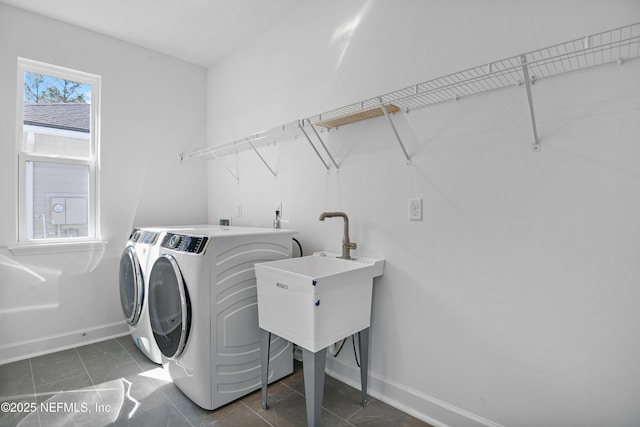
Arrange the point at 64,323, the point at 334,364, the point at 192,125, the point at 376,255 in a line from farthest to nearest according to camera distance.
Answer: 1. the point at 192,125
2. the point at 64,323
3. the point at 334,364
4. the point at 376,255

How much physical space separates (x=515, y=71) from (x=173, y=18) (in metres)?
2.45

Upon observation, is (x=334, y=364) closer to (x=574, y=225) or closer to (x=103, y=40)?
(x=574, y=225)

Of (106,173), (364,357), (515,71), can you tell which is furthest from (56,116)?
(515,71)

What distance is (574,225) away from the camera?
47.8 inches

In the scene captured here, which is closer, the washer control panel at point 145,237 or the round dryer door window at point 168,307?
the round dryer door window at point 168,307

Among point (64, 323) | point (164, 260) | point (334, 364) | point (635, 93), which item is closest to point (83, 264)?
point (64, 323)

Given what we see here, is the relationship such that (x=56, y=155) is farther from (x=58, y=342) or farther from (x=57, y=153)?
(x=58, y=342)

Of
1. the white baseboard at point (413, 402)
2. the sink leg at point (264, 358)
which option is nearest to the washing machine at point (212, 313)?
the sink leg at point (264, 358)

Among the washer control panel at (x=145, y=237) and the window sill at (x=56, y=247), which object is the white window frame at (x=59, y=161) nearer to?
the window sill at (x=56, y=247)

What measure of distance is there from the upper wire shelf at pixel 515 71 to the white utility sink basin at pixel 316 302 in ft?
2.77

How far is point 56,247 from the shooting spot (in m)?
2.47

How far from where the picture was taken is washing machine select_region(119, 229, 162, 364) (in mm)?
2178

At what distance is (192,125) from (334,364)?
2.66 m

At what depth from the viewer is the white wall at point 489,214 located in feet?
3.76
